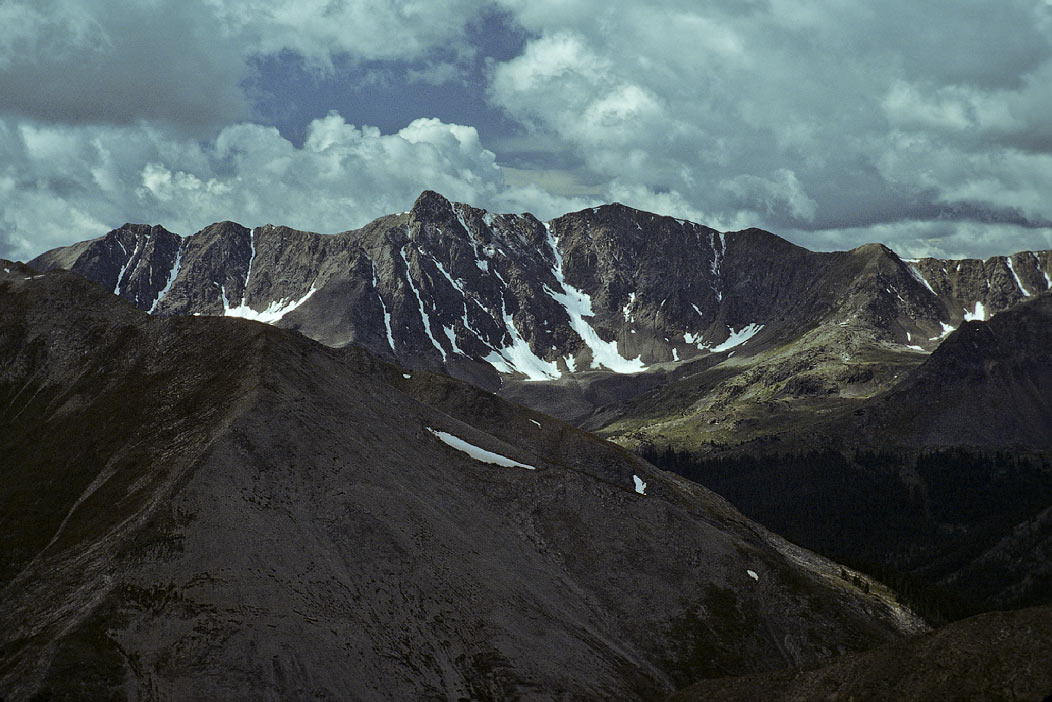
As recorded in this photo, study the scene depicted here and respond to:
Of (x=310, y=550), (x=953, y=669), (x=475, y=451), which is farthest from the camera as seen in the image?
(x=475, y=451)

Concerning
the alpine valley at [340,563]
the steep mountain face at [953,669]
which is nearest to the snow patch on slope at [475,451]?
the alpine valley at [340,563]

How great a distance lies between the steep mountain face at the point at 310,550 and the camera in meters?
71.3

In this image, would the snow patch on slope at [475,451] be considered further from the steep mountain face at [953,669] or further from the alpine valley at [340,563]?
the steep mountain face at [953,669]

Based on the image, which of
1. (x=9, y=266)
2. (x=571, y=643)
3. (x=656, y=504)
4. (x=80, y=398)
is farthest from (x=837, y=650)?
(x=9, y=266)

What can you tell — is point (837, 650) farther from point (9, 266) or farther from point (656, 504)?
point (9, 266)

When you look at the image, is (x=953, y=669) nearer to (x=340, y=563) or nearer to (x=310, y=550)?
(x=340, y=563)

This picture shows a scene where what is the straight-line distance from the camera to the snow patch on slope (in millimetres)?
123713

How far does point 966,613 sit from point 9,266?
189548mm

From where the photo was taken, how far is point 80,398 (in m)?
115

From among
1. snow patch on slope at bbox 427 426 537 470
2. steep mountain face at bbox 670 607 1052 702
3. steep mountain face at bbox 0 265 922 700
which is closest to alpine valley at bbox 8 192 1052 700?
steep mountain face at bbox 670 607 1052 702

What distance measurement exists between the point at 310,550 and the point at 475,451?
44.0 meters

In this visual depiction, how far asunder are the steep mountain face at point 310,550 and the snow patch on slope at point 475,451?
65cm

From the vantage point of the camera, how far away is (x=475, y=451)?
125375 mm

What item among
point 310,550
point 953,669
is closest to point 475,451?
point 310,550
